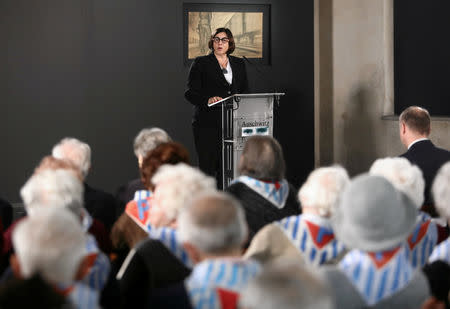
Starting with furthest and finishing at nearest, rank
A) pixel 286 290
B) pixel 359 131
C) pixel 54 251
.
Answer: pixel 359 131 → pixel 54 251 → pixel 286 290

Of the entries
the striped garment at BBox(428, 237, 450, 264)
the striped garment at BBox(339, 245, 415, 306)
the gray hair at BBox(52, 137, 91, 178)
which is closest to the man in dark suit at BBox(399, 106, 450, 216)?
the striped garment at BBox(428, 237, 450, 264)

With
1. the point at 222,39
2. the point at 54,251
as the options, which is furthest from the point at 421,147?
the point at 54,251

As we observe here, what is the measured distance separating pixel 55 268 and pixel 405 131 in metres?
3.68

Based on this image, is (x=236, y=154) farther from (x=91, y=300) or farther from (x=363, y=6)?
(x=91, y=300)

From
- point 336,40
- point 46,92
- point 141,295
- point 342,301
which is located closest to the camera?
point 342,301

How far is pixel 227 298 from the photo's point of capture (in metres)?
1.91

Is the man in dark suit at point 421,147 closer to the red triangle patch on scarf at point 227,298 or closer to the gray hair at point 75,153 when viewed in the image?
the gray hair at point 75,153

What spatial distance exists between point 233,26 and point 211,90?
5.71 ft

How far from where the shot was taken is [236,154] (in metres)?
6.46

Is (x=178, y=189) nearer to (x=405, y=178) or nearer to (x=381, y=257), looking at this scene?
(x=381, y=257)

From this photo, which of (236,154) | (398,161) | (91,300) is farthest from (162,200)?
(236,154)

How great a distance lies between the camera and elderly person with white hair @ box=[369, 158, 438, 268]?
9.78ft

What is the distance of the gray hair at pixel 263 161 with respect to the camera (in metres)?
3.62

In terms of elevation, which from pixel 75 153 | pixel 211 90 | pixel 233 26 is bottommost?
pixel 75 153
